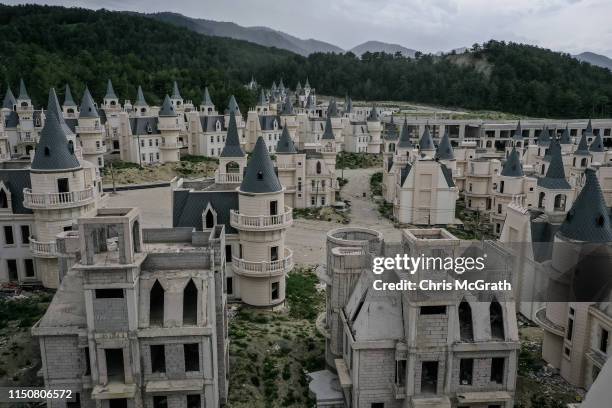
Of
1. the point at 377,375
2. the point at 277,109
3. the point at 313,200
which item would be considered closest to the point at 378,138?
the point at 277,109

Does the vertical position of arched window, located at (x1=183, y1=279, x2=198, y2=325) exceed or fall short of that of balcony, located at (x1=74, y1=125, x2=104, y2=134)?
it falls short

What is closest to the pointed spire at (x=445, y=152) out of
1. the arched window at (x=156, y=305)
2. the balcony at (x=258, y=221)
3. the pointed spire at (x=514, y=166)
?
the pointed spire at (x=514, y=166)

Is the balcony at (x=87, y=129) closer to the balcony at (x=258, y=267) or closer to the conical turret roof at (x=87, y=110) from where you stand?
the conical turret roof at (x=87, y=110)

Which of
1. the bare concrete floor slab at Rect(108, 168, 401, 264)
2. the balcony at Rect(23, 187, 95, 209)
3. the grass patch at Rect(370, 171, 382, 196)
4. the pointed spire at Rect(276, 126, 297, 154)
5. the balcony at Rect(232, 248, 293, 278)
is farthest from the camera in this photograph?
the grass patch at Rect(370, 171, 382, 196)

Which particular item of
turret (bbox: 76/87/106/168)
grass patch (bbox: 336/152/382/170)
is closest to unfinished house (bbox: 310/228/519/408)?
turret (bbox: 76/87/106/168)

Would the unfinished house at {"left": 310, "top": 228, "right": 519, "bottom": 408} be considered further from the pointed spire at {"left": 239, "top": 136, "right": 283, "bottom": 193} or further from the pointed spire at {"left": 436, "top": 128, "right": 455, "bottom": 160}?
the pointed spire at {"left": 436, "top": 128, "right": 455, "bottom": 160}

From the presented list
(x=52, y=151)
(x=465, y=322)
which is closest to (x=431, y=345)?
(x=465, y=322)
